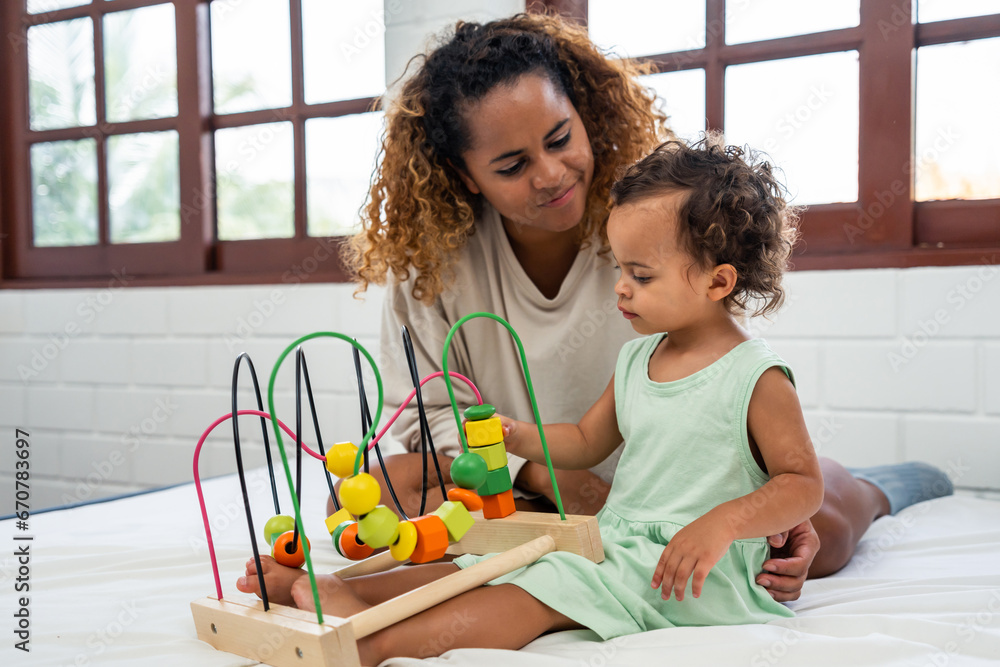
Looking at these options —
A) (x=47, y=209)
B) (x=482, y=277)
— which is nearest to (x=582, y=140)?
(x=482, y=277)

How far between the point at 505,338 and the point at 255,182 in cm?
135

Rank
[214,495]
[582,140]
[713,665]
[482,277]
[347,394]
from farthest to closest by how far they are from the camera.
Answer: [347,394], [214,495], [482,277], [582,140], [713,665]

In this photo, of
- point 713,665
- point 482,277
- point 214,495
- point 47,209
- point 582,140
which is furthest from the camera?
point 47,209

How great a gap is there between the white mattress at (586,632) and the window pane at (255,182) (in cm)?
113

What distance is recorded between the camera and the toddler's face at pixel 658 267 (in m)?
0.98

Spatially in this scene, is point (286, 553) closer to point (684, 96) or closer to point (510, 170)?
point (510, 170)

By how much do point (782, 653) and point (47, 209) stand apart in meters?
2.74

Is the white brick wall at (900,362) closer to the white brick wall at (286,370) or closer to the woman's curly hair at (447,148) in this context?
the white brick wall at (286,370)

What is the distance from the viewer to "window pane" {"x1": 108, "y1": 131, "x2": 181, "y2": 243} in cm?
250

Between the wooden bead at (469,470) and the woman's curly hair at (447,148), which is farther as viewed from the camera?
the woman's curly hair at (447,148)

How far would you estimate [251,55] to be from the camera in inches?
93.9

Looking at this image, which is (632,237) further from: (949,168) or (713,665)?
(949,168)

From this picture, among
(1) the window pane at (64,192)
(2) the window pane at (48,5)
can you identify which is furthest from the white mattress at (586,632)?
(2) the window pane at (48,5)

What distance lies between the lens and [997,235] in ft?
5.44
